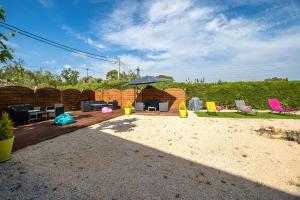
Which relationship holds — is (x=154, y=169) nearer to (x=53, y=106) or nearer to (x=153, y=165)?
(x=153, y=165)

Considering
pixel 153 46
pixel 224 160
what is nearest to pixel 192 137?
pixel 224 160

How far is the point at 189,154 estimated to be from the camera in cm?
478

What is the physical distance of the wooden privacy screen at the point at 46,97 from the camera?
11500 mm

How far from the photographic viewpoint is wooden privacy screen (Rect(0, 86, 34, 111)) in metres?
9.23

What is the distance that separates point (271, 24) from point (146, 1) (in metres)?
8.10

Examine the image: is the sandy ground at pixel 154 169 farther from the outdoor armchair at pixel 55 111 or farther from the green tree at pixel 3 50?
the outdoor armchair at pixel 55 111

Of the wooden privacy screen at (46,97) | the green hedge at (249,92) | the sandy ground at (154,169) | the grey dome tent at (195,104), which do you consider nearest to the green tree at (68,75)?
the wooden privacy screen at (46,97)

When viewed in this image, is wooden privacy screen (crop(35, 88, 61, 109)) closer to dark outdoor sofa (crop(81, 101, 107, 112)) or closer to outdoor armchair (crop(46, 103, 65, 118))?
outdoor armchair (crop(46, 103, 65, 118))

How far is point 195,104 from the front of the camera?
1598cm

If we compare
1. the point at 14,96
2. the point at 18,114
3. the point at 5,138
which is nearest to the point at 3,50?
the point at 5,138

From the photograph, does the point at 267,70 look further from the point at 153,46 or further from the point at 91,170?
the point at 91,170

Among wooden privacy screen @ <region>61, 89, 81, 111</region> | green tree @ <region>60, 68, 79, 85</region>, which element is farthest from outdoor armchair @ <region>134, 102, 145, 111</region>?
green tree @ <region>60, 68, 79, 85</region>

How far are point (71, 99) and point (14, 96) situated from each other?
4745 millimetres

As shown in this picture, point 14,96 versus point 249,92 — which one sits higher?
point 249,92
